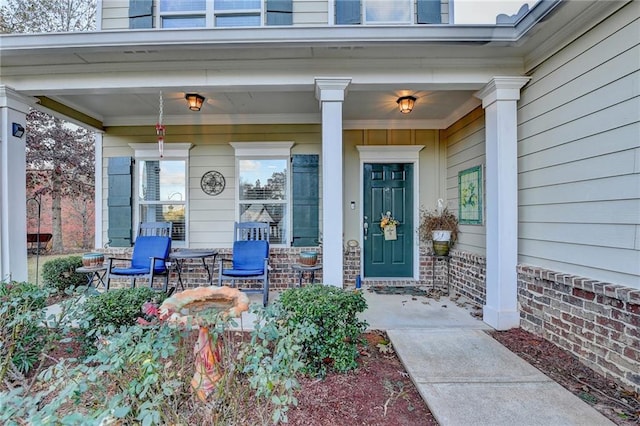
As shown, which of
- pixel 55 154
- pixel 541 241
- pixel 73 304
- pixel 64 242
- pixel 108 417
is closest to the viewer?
pixel 108 417

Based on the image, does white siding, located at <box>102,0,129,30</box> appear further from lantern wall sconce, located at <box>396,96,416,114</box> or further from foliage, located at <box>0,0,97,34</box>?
foliage, located at <box>0,0,97,34</box>

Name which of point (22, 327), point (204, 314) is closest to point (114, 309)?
point (22, 327)

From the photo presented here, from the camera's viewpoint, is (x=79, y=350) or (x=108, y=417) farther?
(x=79, y=350)

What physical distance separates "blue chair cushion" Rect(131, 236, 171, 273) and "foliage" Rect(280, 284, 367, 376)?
99.2 inches

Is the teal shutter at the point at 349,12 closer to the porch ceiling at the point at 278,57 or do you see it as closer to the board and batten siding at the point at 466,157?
the porch ceiling at the point at 278,57

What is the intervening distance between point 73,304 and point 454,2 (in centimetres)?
515

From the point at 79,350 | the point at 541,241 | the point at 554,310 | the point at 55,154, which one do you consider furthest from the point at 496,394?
the point at 55,154

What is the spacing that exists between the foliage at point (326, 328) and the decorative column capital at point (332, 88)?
190cm

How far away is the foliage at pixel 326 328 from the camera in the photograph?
7.41ft

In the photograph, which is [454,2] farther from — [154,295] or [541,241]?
[154,295]

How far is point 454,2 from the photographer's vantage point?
13.1ft

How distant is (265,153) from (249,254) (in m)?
1.63

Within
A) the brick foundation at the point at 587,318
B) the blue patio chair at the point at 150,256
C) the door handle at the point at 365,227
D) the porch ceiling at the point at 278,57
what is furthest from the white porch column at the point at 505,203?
the blue patio chair at the point at 150,256

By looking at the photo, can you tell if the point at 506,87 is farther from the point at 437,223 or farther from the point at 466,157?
the point at 437,223
